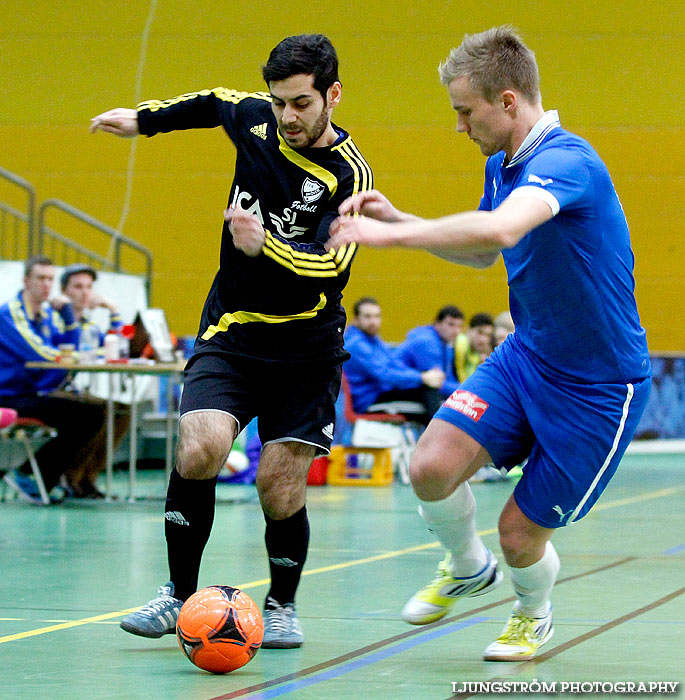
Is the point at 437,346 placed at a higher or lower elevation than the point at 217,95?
lower

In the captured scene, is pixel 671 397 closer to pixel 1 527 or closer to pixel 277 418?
pixel 1 527

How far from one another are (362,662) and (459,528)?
1.64ft

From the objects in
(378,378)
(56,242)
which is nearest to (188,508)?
(378,378)

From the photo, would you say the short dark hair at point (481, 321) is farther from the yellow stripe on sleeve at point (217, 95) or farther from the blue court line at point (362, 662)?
the yellow stripe on sleeve at point (217, 95)

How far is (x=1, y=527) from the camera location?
7871mm

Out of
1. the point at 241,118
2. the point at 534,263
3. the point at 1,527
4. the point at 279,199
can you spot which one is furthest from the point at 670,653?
the point at 1,527


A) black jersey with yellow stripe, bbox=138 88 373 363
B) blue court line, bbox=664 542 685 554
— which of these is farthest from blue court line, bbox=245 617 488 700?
blue court line, bbox=664 542 685 554

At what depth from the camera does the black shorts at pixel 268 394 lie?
405 centimetres

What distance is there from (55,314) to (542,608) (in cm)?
718

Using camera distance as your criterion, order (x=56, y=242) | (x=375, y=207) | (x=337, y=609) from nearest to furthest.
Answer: (x=375, y=207) < (x=337, y=609) < (x=56, y=242)

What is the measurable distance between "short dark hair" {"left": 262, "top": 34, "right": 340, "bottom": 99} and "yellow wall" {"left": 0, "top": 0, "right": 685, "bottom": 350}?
43.9ft

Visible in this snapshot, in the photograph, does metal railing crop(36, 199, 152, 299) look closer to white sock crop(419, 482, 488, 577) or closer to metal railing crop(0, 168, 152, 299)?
metal railing crop(0, 168, 152, 299)

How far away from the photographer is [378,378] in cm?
1189

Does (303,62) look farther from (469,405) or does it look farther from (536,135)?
(469,405)
